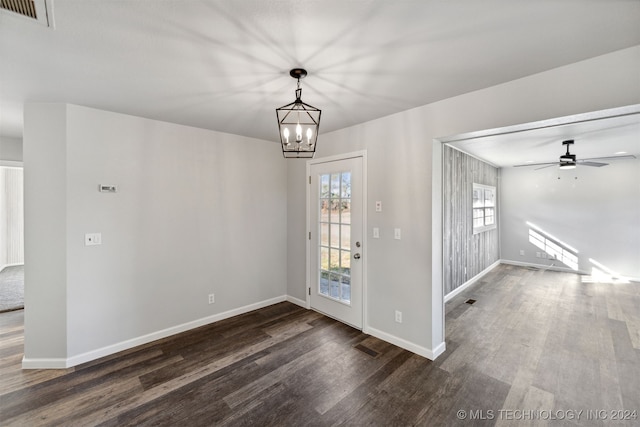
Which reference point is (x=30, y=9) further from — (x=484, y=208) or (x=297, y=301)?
(x=484, y=208)

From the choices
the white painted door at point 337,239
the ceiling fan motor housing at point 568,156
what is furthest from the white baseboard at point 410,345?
the ceiling fan motor housing at point 568,156

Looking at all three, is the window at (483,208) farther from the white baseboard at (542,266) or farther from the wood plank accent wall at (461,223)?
the white baseboard at (542,266)

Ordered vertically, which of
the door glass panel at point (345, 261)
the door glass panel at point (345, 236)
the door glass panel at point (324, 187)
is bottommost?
the door glass panel at point (345, 261)

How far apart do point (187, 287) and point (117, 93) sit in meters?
2.22

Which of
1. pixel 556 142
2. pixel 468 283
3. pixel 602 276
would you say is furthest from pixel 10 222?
pixel 602 276

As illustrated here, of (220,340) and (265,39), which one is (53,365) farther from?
(265,39)

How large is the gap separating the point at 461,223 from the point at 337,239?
252 centimetres

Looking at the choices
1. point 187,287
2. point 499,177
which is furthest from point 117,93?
point 499,177

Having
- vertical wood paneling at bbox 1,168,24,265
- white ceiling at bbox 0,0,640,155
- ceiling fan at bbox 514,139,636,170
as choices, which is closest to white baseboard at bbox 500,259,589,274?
ceiling fan at bbox 514,139,636,170

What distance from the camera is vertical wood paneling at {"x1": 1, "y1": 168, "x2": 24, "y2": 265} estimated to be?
6.12 m

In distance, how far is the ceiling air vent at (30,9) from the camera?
1.22m

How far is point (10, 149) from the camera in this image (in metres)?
3.81

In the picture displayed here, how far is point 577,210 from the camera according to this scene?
18.8 feet

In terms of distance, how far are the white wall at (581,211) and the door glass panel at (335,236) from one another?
5.51 meters
